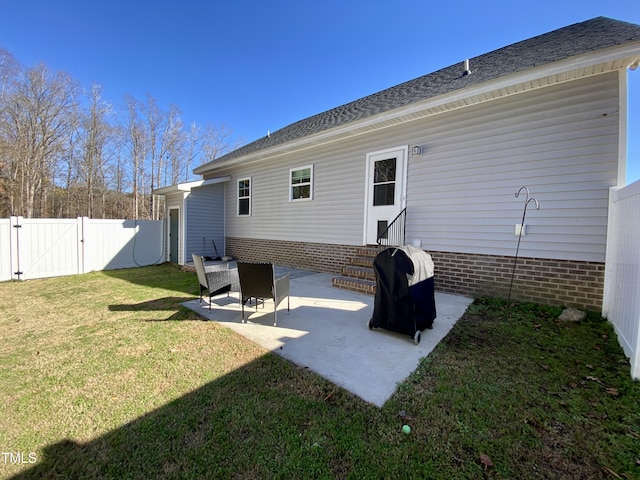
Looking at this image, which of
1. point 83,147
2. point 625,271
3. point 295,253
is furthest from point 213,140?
point 625,271

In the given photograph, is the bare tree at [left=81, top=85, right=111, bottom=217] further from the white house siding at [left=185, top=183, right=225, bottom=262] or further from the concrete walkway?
the concrete walkway

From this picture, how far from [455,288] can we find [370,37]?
8336 mm

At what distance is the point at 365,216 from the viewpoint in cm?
729

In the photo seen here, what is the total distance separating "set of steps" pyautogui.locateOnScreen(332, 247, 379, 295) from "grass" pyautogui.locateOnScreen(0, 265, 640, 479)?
223 cm

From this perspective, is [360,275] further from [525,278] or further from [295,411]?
[295,411]

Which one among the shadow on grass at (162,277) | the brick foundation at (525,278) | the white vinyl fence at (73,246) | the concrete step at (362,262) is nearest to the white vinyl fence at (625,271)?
the brick foundation at (525,278)

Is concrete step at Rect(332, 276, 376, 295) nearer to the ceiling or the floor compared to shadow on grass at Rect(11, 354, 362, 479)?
nearer to the ceiling

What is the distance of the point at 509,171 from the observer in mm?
5184

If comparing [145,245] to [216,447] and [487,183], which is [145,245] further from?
[487,183]

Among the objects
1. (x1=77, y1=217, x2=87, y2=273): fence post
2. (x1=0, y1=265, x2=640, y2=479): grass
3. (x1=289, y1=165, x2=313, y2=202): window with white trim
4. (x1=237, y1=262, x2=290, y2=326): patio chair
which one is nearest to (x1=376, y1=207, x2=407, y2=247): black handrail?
(x1=289, y1=165, x2=313, y2=202): window with white trim

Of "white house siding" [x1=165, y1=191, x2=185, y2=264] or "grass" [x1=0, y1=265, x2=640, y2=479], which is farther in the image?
"white house siding" [x1=165, y1=191, x2=185, y2=264]

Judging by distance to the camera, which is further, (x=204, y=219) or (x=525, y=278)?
(x=204, y=219)

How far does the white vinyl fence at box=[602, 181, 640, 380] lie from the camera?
279 centimetres

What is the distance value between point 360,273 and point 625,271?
13.4 ft
